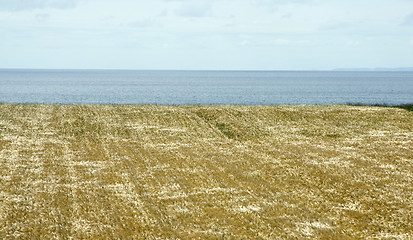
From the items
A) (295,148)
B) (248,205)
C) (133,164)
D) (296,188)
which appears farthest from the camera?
(295,148)

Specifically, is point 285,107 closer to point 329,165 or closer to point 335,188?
point 329,165

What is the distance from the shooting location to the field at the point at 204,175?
19.3m

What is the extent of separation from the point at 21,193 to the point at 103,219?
5922 millimetres

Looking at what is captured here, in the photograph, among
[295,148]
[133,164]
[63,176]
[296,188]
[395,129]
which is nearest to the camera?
[296,188]

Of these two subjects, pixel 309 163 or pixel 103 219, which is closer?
pixel 103 219

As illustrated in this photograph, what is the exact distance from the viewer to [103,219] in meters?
19.9

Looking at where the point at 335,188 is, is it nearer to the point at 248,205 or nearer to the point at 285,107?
the point at 248,205

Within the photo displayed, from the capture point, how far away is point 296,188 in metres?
25.0

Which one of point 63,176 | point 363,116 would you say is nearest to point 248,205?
point 63,176

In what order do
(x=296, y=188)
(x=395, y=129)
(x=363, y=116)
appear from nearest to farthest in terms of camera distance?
(x=296, y=188), (x=395, y=129), (x=363, y=116)

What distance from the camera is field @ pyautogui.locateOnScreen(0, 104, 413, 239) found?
1934 cm

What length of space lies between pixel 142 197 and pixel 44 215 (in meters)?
4.75

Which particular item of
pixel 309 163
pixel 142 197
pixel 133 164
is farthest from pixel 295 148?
pixel 142 197

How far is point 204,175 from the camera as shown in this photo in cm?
2734
